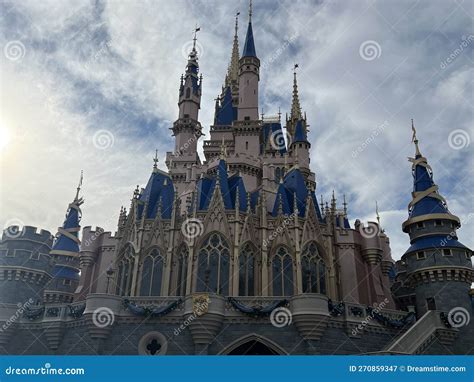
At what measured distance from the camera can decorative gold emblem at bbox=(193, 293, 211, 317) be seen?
69.7 feet

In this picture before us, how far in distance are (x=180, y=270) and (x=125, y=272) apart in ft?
14.3

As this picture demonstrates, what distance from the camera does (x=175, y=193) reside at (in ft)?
104

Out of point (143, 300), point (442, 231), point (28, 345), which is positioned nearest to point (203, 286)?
point (143, 300)

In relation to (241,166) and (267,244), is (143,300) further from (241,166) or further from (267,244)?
(241,166)

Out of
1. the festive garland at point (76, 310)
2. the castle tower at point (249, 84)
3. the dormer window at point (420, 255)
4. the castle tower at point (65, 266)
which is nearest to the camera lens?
the festive garland at point (76, 310)

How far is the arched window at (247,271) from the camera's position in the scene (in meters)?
27.5

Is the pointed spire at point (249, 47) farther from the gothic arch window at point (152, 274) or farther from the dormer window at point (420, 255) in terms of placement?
the dormer window at point (420, 255)

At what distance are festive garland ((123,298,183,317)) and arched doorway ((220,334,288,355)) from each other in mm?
3530

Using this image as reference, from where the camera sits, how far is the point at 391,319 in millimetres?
23734
